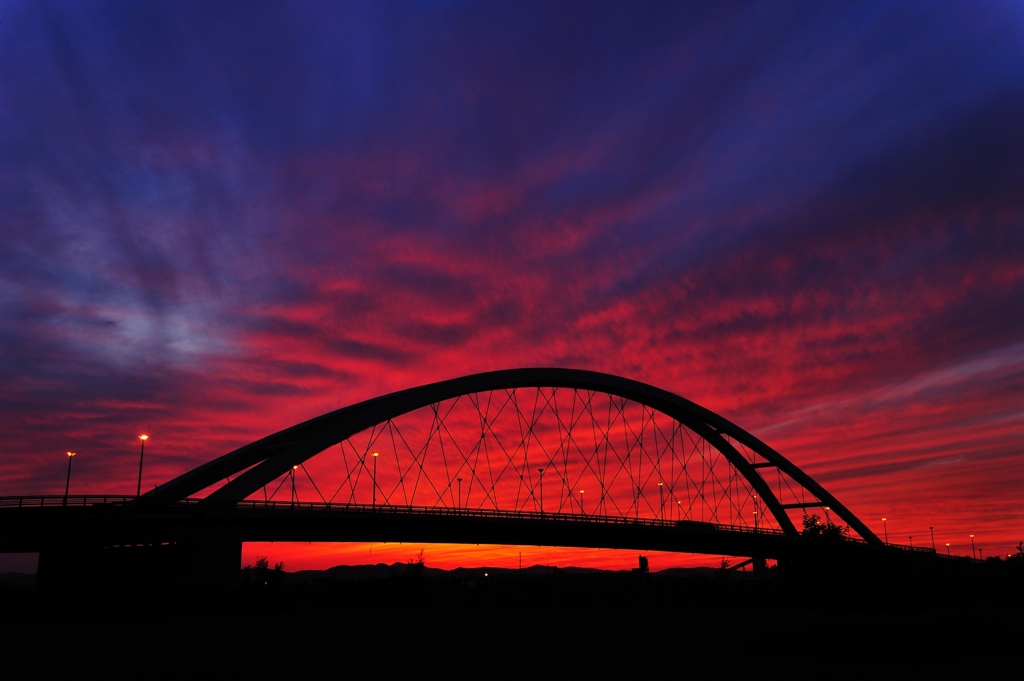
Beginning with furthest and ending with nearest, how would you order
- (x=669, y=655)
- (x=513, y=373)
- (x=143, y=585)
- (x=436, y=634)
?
1. (x=513, y=373)
2. (x=143, y=585)
3. (x=436, y=634)
4. (x=669, y=655)

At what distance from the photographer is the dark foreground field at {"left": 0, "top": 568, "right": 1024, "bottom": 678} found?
24406mm

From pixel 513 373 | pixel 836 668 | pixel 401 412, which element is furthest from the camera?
pixel 513 373

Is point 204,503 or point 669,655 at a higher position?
point 204,503

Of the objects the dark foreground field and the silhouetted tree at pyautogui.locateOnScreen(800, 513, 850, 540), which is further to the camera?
the silhouetted tree at pyautogui.locateOnScreen(800, 513, 850, 540)

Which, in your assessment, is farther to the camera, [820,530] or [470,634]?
[820,530]

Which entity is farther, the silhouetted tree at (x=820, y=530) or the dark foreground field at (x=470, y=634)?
the silhouetted tree at (x=820, y=530)

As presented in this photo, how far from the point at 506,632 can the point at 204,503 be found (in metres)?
18.1

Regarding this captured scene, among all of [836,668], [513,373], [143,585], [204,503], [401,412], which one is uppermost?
[513,373]

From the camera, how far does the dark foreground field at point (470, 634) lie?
24406 mm

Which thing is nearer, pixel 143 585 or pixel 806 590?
pixel 143 585

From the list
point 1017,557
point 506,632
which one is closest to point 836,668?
point 506,632

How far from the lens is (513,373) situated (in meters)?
59.3

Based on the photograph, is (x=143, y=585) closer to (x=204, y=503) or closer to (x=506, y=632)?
(x=204, y=503)

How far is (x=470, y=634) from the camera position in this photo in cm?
3462
